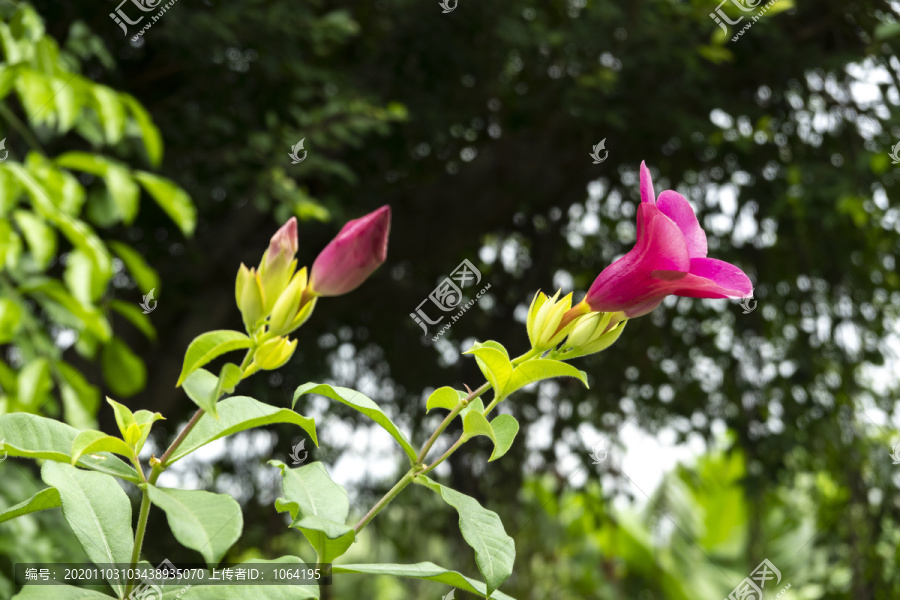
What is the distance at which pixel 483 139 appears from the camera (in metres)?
2.79

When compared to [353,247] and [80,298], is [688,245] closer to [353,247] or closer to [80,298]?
[353,247]

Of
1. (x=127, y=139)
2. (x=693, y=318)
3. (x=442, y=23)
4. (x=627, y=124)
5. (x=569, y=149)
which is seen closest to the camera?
(x=127, y=139)

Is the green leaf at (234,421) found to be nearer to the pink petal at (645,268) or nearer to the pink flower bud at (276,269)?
the pink flower bud at (276,269)

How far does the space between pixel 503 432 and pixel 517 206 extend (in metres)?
2.30

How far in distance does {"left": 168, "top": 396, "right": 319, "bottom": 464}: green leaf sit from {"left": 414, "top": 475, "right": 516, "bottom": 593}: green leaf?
8 cm

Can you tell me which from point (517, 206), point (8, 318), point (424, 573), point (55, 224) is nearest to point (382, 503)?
point (424, 573)

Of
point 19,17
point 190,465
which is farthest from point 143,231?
point 19,17

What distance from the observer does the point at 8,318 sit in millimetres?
1078

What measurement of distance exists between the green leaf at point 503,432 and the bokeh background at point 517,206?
52.1 inches

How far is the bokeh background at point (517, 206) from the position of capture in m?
2.08

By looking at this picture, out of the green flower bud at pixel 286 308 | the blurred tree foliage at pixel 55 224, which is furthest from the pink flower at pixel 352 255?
the blurred tree foliage at pixel 55 224

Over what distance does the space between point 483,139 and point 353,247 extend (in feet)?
8.07

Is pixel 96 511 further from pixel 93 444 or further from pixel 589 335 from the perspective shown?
pixel 589 335

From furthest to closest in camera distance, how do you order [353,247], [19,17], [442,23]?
[442,23] < [19,17] < [353,247]
